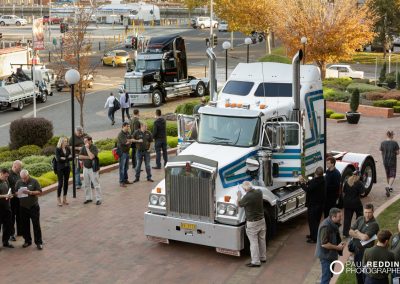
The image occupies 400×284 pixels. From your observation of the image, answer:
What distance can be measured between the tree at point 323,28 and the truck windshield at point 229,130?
29677 millimetres

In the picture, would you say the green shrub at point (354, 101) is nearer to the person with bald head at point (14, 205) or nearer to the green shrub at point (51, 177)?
the green shrub at point (51, 177)

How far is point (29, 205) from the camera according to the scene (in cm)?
1659

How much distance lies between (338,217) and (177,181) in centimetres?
401

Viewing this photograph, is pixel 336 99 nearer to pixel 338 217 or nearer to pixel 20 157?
pixel 20 157

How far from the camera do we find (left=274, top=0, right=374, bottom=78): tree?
152 feet

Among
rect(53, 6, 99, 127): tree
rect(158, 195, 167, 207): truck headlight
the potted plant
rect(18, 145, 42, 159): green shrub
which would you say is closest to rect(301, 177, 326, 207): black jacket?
rect(158, 195, 167, 207): truck headlight

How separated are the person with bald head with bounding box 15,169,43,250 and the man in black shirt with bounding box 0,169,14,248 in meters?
0.25

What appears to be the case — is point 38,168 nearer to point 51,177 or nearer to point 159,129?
point 51,177

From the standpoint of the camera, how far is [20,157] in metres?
27.4

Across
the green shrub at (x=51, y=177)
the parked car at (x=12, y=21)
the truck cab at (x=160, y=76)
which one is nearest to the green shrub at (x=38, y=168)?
the green shrub at (x=51, y=177)

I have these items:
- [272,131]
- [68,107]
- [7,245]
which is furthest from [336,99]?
[7,245]

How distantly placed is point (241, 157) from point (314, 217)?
198cm

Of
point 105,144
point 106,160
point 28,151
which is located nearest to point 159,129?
point 106,160

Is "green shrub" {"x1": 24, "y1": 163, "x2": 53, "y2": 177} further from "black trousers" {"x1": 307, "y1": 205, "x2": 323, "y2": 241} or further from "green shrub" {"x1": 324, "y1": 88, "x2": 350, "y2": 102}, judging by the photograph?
"green shrub" {"x1": 324, "y1": 88, "x2": 350, "y2": 102}
